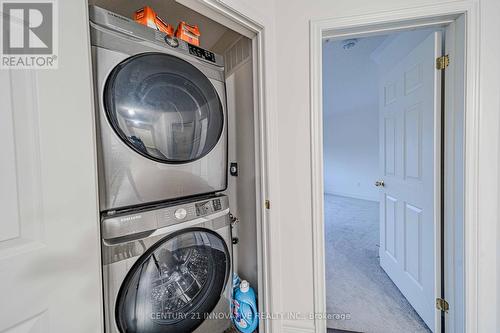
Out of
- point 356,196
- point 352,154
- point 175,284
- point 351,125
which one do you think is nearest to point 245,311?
point 175,284

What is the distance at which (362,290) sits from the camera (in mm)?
1836

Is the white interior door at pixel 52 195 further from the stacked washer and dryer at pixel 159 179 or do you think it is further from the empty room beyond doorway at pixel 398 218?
the empty room beyond doorway at pixel 398 218

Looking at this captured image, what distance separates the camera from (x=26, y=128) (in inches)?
20.5

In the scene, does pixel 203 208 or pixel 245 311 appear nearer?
pixel 203 208

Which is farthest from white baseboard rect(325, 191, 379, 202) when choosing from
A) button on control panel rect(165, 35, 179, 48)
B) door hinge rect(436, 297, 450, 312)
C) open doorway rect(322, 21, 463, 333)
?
button on control panel rect(165, 35, 179, 48)

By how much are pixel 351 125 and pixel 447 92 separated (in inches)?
199

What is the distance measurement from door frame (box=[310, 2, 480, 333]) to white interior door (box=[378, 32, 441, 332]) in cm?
16

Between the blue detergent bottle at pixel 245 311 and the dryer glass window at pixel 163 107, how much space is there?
1.04 meters

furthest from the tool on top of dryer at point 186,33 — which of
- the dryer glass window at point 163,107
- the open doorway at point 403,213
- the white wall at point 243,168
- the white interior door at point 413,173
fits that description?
the white interior door at point 413,173

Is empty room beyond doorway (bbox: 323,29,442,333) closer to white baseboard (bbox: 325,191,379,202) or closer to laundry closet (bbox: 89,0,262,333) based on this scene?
laundry closet (bbox: 89,0,262,333)

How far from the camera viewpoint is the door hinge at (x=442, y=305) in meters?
1.26

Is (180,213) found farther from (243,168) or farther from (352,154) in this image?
(352,154)

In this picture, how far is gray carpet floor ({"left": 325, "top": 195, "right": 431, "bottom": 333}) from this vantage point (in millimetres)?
1487

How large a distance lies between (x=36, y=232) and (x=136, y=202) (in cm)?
31
